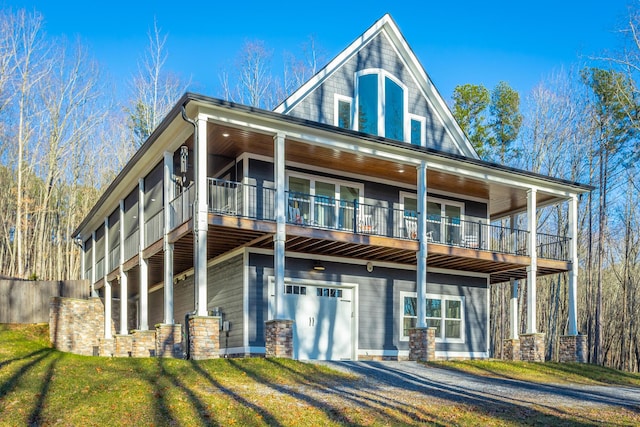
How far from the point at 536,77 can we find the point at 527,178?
58.5 ft

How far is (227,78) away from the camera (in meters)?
41.7

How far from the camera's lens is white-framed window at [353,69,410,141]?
2105 centimetres

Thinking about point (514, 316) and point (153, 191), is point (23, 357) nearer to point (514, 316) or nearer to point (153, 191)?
point (153, 191)

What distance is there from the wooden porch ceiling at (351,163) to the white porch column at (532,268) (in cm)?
92

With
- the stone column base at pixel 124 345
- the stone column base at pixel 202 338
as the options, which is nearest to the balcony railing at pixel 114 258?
the stone column base at pixel 124 345

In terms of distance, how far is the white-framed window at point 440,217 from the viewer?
21047mm

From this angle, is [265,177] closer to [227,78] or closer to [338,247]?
[338,247]

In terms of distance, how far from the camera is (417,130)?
73.4 ft

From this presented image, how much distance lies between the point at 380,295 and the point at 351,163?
168 inches

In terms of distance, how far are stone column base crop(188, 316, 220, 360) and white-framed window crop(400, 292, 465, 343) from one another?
303 inches

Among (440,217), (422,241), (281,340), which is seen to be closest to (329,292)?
(422,241)

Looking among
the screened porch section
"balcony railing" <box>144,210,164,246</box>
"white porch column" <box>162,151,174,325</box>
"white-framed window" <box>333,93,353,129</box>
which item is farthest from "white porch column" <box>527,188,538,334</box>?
"balcony railing" <box>144,210,164,246</box>

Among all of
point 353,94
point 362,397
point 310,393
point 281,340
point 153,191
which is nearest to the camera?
point 362,397

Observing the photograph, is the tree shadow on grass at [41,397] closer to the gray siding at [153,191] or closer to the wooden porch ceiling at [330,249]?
the wooden porch ceiling at [330,249]
